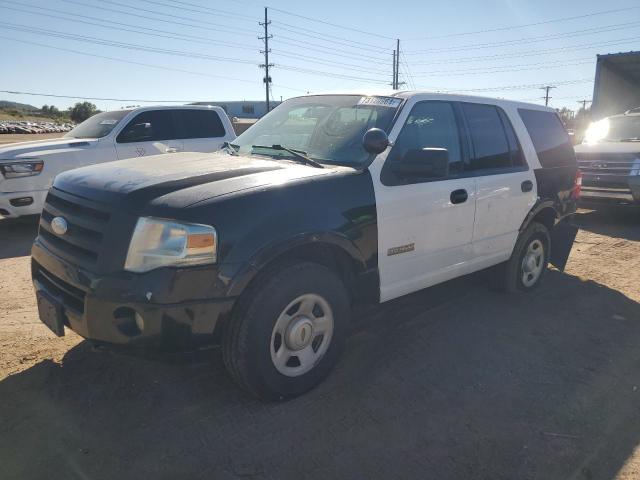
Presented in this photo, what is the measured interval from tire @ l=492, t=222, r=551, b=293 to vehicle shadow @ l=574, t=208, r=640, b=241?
324 centimetres

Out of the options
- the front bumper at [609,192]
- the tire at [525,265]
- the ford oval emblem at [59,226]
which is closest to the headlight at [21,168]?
the ford oval emblem at [59,226]

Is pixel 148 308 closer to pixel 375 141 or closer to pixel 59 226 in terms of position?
pixel 59 226

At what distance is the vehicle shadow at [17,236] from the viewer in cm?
628

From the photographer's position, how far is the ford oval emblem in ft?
9.30

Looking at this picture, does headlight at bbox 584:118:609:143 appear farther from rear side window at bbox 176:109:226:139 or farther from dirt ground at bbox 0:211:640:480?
rear side window at bbox 176:109:226:139

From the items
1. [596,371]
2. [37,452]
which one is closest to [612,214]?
[596,371]

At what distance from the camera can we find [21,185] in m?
6.89

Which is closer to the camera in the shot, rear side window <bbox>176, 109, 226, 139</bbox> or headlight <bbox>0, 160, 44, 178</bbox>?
headlight <bbox>0, 160, 44, 178</bbox>

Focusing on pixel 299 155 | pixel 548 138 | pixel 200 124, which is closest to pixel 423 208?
pixel 299 155

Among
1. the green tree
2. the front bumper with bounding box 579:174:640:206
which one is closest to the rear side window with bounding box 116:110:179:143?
the front bumper with bounding box 579:174:640:206

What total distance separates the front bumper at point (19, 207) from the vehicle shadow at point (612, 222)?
8600 mm

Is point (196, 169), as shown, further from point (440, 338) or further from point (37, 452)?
point (440, 338)

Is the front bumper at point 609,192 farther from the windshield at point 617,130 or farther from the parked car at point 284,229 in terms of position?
the parked car at point 284,229

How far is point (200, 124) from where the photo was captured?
8.49m
